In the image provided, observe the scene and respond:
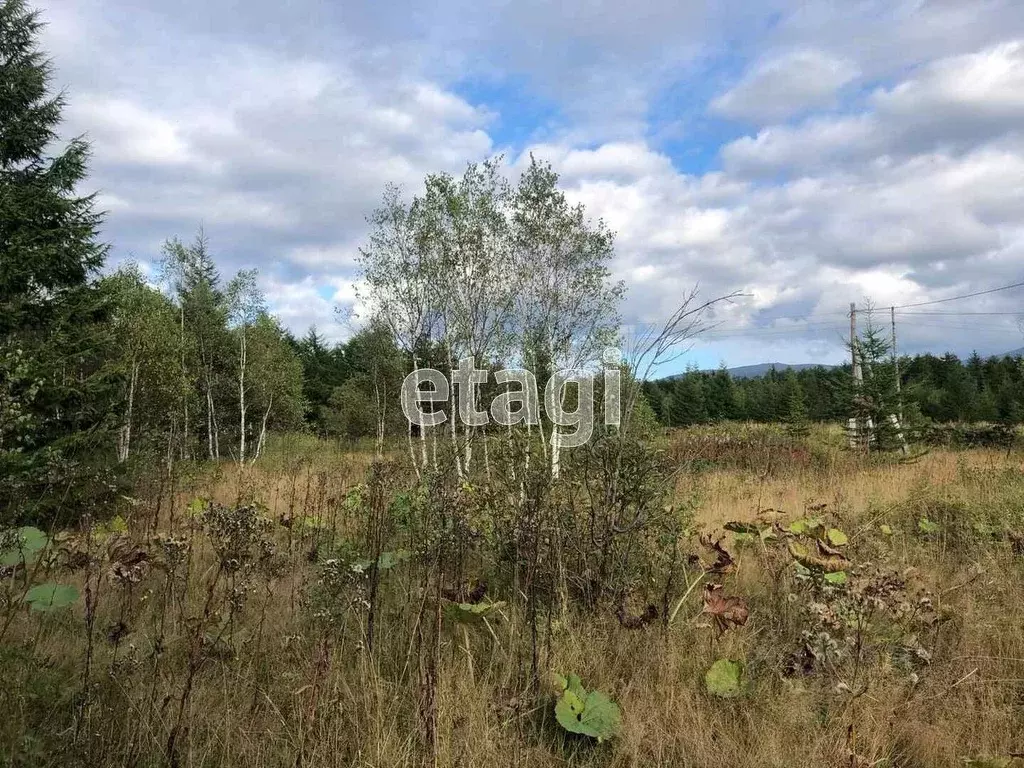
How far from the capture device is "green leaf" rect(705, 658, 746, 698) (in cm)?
258

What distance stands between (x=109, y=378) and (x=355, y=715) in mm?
9473

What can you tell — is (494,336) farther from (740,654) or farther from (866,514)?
(740,654)

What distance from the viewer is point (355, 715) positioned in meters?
2.27

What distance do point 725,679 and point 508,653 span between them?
Result: 0.99 metres

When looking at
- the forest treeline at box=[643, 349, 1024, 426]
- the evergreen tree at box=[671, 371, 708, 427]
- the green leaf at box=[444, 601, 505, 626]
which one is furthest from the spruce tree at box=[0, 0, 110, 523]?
the evergreen tree at box=[671, 371, 708, 427]

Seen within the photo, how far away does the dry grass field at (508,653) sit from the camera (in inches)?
85.4

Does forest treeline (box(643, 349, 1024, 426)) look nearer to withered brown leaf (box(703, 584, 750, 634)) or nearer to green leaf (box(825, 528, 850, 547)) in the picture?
green leaf (box(825, 528, 850, 547))

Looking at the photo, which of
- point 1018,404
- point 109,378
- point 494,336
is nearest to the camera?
point 109,378

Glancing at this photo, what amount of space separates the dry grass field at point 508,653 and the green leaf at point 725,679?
18mm

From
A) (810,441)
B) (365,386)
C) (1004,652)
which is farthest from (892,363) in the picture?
(365,386)

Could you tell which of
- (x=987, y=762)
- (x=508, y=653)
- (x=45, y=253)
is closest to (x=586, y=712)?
(x=508, y=653)

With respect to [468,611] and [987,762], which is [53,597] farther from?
[987,762]

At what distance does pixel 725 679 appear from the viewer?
2.64 m

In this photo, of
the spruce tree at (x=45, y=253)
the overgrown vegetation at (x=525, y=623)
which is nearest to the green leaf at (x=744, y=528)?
the overgrown vegetation at (x=525, y=623)
